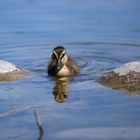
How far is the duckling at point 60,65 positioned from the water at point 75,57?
8.7 inches

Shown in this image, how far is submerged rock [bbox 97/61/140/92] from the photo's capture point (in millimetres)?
11179

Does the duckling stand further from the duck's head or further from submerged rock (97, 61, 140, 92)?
submerged rock (97, 61, 140, 92)

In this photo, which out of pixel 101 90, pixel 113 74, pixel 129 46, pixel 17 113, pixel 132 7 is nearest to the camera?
pixel 17 113

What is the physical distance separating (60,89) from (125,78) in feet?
4.03

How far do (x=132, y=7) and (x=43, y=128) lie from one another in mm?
10546

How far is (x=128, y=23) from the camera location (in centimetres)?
1702

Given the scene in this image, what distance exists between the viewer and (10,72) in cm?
1265

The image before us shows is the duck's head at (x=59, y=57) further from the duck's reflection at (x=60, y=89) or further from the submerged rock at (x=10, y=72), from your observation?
the submerged rock at (x=10, y=72)

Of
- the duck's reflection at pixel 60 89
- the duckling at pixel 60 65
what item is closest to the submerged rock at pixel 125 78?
the duck's reflection at pixel 60 89

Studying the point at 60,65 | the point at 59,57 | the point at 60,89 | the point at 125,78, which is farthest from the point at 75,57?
the point at 125,78

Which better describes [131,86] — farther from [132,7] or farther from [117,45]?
[132,7]

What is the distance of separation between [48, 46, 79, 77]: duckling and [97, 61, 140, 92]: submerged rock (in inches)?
55.1

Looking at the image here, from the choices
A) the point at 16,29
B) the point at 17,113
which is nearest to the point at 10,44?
the point at 16,29

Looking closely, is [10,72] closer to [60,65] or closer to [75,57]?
[60,65]
